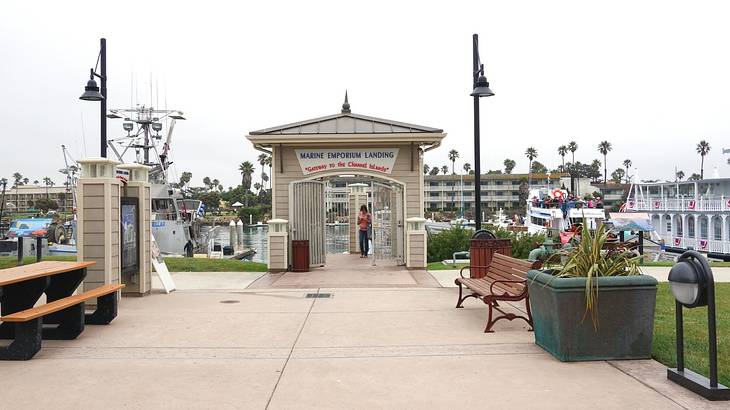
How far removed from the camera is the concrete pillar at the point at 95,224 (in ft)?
30.7

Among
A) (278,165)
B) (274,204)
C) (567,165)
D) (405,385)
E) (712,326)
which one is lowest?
(405,385)

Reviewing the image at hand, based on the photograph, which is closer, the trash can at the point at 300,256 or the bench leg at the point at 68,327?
the bench leg at the point at 68,327

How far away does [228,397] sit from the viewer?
491 centimetres

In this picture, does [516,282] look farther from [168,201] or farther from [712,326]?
[168,201]

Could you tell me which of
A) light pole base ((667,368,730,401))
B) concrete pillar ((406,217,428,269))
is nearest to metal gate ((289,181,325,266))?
concrete pillar ((406,217,428,269))

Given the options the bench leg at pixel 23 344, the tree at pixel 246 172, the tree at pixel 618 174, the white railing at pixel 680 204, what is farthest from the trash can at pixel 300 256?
the tree at pixel 618 174

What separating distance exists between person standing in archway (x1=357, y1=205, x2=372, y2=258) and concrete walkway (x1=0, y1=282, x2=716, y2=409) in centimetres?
1055

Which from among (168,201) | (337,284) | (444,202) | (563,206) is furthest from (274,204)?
(444,202)

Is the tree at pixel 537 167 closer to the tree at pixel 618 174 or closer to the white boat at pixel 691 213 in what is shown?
the tree at pixel 618 174

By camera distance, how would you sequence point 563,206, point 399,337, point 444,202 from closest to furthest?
point 399,337 → point 563,206 → point 444,202

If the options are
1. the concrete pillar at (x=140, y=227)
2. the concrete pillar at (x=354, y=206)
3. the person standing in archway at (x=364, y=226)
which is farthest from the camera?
the concrete pillar at (x=354, y=206)

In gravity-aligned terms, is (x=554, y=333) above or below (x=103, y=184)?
below

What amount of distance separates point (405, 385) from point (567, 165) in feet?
445

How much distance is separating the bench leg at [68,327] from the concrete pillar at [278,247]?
8.20 m
